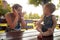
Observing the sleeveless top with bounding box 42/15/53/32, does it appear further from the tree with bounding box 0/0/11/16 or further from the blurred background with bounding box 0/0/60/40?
the tree with bounding box 0/0/11/16

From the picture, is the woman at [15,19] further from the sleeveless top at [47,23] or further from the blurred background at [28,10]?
the sleeveless top at [47,23]

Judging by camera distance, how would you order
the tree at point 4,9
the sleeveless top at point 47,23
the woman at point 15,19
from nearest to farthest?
1. the sleeveless top at point 47,23
2. the woman at point 15,19
3. the tree at point 4,9

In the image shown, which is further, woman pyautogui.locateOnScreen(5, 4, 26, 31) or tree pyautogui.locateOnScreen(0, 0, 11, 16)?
tree pyautogui.locateOnScreen(0, 0, 11, 16)

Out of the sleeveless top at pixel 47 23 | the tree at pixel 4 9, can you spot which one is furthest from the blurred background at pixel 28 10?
the sleeveless top at pixel 47 23

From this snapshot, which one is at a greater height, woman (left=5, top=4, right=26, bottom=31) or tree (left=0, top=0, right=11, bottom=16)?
tree (left=0, top=0, right=11, bottom=16)

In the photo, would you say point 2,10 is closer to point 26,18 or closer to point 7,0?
point 7,0

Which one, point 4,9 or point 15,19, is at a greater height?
point 4,9

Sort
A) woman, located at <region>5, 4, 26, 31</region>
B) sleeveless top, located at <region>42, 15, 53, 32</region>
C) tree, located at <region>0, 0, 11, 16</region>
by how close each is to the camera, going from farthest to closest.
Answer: tree, located at <region>0, 0, 11, 16</region>, woman, located at <region>5, 4, 26, 31</region>, sleeveless top, located at <region>42, 15, 53, 32</region>

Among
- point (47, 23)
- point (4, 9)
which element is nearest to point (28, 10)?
point (4, 9)

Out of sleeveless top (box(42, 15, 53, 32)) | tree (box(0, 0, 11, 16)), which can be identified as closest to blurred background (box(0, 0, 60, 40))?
tree (box(0, 0, 11, 16))

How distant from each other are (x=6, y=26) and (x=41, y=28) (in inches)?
20.3

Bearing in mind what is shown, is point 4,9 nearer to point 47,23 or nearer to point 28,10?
point 28,10

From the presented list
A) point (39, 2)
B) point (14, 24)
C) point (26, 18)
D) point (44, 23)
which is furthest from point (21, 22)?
point (39, 2)

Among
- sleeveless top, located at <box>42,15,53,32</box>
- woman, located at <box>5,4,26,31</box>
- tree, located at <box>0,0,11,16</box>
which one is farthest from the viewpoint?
tree, located at <box>0,0,11,16</box>
